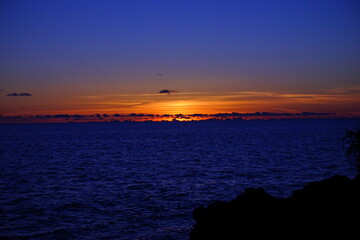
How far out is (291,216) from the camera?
49.7 ft

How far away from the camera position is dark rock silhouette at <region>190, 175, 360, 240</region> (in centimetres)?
1323

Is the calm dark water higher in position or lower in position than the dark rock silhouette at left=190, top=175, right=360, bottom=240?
lower

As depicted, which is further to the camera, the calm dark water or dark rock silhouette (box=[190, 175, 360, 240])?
the calm dark water

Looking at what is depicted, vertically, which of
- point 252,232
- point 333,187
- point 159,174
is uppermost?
point 333,187

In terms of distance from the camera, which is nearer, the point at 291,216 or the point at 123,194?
the point at 291,216

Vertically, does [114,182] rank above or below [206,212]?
below

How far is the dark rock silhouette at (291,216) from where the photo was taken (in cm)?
1323

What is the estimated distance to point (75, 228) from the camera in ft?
72.1

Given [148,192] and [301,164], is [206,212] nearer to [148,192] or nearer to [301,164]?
[148,192]

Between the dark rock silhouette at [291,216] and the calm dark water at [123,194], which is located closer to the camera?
the dark rock silhouette at [291,216]

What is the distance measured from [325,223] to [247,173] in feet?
98.8

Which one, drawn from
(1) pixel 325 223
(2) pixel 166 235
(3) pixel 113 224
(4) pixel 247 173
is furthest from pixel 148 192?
(1) pixel 325 223

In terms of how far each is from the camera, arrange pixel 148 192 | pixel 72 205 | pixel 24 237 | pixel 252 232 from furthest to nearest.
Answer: pixel 148 192, pixel 72 205, pixel 24 237, pixel 252 232

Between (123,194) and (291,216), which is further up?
(291,216)
